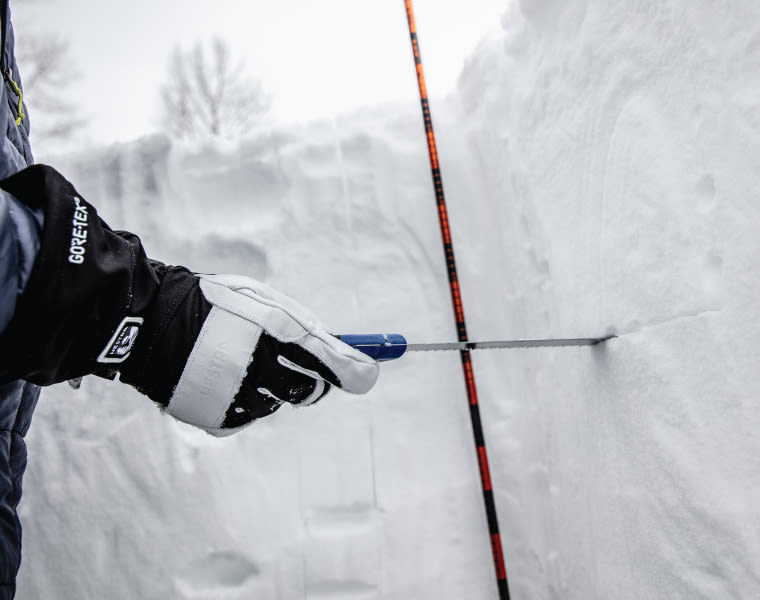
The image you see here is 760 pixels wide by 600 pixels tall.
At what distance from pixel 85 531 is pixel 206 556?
0.44 meters

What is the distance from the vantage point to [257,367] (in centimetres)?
84

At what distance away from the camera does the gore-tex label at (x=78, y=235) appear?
25.1 inches

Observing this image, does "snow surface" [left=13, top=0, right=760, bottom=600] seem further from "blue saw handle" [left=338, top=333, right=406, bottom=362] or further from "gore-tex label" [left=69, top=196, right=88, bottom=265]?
"gore-tex label" [left=69, top=196, right=88, bottom=265]

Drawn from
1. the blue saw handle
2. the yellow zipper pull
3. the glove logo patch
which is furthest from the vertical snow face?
the yellow zipper pull

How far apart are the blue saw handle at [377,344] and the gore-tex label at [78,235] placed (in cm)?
47

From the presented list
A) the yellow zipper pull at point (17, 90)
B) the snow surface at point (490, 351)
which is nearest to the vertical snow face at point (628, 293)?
the snow surface at point (490, 351)

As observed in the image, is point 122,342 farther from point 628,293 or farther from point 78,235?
point 628,293

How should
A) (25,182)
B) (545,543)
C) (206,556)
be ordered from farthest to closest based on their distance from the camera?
(206,556) < (545,543) < (25,182)

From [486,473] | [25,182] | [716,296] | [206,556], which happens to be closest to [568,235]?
[716,296]

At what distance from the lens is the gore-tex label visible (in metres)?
0.64

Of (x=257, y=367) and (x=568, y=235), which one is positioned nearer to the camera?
(x=257, y=367)

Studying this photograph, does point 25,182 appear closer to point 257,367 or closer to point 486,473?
point 257,367

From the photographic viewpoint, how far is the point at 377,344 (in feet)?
3.15

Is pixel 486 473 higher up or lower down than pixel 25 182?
lower down
